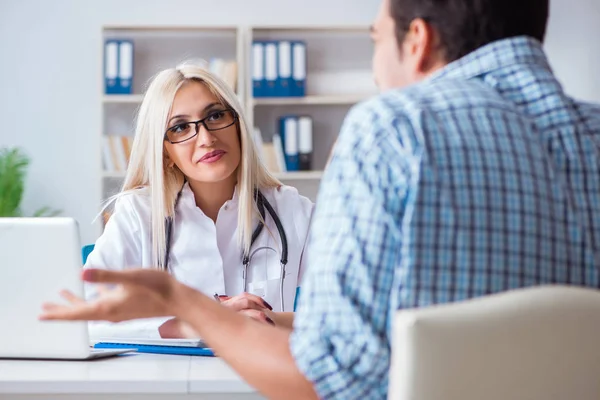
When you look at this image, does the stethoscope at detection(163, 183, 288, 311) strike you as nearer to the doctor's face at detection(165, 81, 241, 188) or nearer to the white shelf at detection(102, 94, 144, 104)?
the doctor's face at detection(165, 81, 241, 188)

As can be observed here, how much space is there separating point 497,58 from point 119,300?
1.74ft

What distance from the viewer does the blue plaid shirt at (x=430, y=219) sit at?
0.91 metres

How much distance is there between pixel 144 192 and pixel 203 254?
0.86 ft

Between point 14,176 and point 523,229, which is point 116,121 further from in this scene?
point 523,229

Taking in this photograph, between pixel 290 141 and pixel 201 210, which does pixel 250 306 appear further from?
pixel 290 141

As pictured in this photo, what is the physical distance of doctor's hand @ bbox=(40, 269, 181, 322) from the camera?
2.98 ft

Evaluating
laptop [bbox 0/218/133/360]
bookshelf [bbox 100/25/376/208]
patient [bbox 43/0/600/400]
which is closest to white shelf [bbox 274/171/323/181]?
bookshelf [bbox 100/25/376/208]

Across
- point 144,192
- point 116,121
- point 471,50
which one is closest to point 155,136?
point 144,192

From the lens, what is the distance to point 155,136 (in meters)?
2.45

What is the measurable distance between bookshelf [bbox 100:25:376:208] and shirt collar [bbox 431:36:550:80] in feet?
12.2

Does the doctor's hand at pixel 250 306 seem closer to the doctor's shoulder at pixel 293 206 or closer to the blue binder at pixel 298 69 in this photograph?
the doctor's shoulder at pixel 293 206

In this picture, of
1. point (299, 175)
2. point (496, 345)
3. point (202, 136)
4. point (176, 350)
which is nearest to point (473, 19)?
point (496, 345)

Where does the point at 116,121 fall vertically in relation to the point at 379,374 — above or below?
above

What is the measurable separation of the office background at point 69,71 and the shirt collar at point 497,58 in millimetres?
4012
